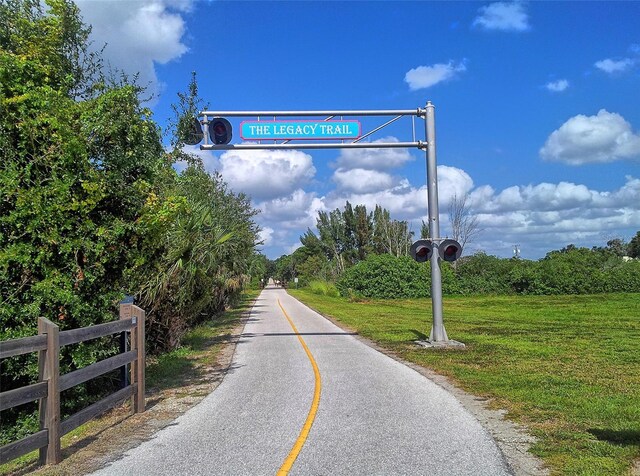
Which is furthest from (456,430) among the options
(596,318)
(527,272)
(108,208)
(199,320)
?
(527,272)

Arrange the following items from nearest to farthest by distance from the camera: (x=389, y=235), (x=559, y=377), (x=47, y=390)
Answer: (x=47, y=390), (x=559, y=377), (x=389, y=235)

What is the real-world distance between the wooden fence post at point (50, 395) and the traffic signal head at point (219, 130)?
10.0m

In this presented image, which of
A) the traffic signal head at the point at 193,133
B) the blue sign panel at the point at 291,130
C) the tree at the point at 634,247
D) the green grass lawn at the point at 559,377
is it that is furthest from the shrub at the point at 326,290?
the tree at the point at 634,247

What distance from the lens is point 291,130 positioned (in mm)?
15430

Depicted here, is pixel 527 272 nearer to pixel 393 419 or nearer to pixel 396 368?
pixel 396 368

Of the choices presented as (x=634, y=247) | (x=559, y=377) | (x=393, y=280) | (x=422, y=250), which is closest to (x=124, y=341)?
(x=559, y=377)

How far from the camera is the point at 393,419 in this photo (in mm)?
7902

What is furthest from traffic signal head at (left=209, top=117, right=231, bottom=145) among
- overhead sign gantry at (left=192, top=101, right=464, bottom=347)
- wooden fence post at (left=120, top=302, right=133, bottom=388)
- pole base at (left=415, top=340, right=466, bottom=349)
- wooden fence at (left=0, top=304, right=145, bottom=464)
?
wooden fence at (left=0, top=304, right=145, bottom=464)

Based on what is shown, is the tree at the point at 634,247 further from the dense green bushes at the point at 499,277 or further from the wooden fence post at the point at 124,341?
the wooden fence post at the point at 124,341

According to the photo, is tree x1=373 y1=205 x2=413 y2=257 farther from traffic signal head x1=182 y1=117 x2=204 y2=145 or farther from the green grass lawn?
traffic signal head x1=182 y1=117 x2=204 y2=145

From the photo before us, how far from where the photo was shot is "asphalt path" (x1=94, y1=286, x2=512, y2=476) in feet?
19.2

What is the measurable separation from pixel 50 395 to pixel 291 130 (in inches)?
421

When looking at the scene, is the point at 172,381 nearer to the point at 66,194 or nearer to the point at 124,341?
the point at 124,341

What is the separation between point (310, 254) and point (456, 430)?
404ft
